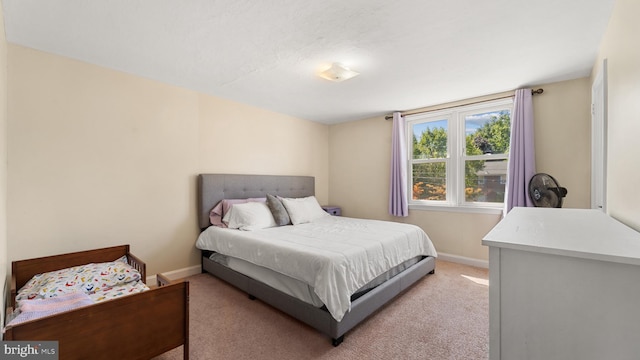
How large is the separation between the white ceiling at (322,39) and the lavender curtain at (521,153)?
9.8 inches

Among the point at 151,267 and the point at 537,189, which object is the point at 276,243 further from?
the point at 537,189

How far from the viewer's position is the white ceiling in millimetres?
1662

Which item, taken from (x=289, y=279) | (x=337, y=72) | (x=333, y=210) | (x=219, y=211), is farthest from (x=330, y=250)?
(x=333, y=210)

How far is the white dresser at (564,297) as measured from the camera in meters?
0.74

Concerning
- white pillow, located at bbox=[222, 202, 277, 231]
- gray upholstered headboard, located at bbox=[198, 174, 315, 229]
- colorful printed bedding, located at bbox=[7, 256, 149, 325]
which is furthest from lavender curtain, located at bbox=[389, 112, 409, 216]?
colorful printed bedding, located at bbox=[7, 256, 149, 325]

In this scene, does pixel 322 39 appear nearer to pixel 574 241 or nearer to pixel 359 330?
pixel 574 241

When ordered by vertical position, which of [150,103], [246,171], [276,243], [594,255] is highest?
[150,103]

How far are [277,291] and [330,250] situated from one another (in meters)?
0.59

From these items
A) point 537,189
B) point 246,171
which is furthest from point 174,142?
point 537,189

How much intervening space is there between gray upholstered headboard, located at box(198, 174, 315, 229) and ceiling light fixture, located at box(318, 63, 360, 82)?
1874 millimetres

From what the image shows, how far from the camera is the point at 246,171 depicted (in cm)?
378

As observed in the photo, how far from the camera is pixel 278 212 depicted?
11.2 ft

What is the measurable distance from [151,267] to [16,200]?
1.27m

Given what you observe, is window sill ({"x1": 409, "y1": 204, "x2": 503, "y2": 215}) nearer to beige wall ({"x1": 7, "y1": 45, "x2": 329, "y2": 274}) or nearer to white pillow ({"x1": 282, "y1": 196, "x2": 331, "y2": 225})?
white pillow ({"x1": 282, "y1": 196, "x2": 331, "y2": 225})
